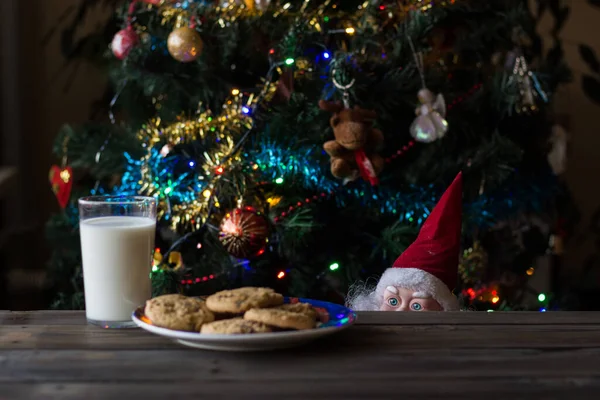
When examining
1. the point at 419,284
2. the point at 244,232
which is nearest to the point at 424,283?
the point at 419,284

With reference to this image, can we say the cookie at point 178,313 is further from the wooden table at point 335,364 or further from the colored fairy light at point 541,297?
the colored fairy light at point 541,297

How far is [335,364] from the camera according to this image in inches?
27.8

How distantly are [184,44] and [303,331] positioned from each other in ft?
→ 3.13

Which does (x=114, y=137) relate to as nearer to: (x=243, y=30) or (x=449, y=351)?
(x=243, y=30)

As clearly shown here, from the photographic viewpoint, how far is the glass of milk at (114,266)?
2.81ft

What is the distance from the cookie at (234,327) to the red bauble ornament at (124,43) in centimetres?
106

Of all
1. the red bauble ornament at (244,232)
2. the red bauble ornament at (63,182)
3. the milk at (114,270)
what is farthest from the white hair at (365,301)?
the red bauble ornament at (63,182)

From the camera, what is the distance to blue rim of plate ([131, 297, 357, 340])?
0.71 m

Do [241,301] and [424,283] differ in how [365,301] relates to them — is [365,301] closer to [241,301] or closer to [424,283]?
[424,283]

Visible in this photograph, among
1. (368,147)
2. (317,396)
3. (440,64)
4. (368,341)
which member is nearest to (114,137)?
(368,147)

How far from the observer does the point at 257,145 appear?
1627 mm

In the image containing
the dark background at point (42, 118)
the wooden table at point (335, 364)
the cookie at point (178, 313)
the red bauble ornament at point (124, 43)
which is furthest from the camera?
the dark background at point (42, 118)

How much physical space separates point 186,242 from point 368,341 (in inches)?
39.4

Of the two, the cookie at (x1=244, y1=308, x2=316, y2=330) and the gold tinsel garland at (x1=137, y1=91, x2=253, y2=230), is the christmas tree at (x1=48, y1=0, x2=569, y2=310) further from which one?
the cookie at (x1=244, y1=308, x2=316, y2=330)
